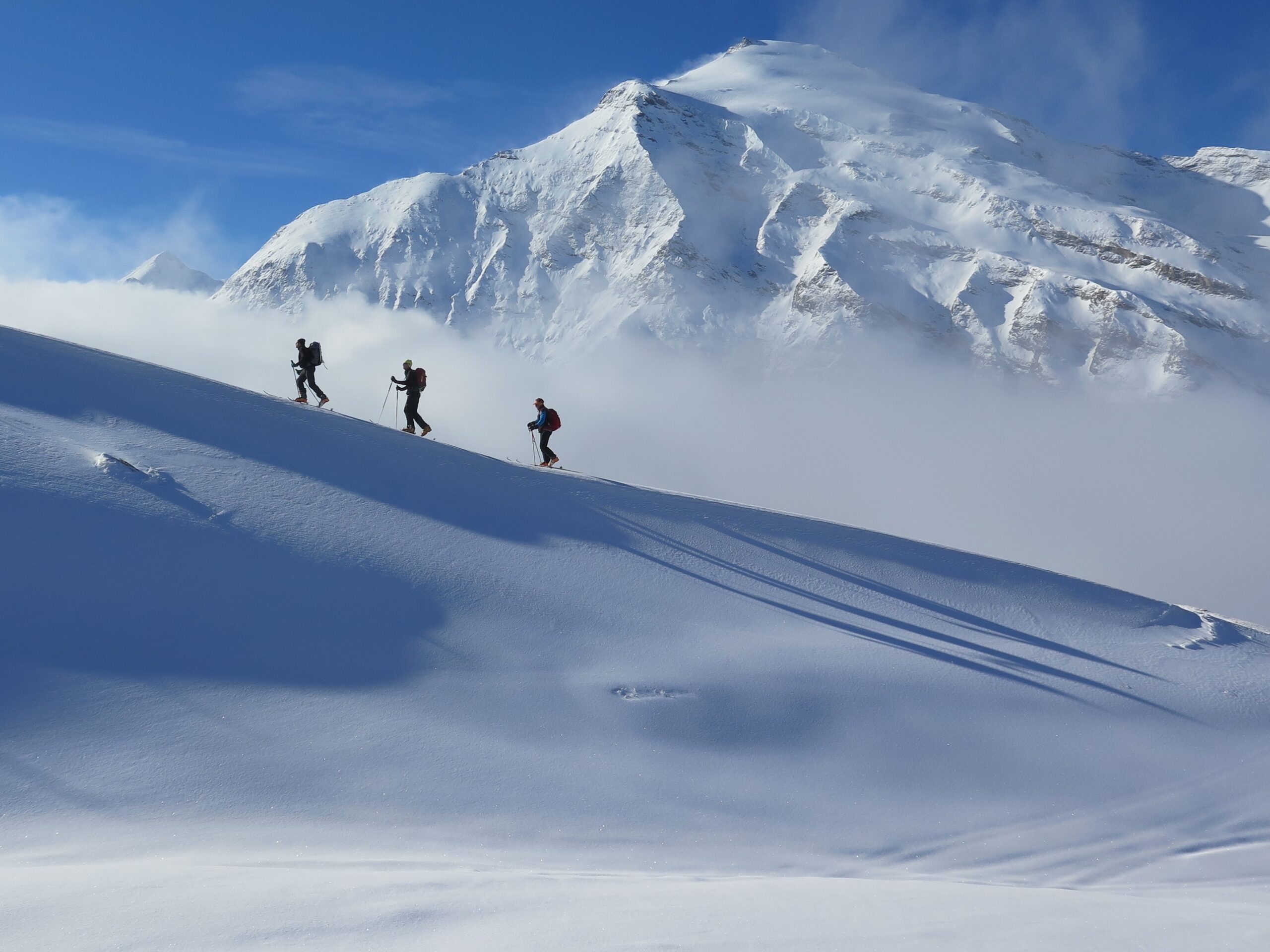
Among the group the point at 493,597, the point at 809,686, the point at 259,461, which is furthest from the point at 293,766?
the point at 259,461

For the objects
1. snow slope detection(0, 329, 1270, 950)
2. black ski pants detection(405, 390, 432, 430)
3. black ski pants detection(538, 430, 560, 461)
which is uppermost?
black ski pants detection(405, 390, 432, 430)

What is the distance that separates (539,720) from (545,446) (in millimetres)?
8948

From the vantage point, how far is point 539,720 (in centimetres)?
873

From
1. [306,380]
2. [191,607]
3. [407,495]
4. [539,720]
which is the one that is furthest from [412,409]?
[539,720]

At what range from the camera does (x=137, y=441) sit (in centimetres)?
1232

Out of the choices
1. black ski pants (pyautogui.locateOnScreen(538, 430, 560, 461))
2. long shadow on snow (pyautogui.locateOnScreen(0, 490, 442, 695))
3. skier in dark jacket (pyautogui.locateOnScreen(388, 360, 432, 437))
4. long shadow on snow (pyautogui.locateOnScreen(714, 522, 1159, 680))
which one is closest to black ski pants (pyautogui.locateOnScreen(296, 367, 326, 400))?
skier in dark jacket (pyautogui.locateOnScreen(388, 360, 432, 437))

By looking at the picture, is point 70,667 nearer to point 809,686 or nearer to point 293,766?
point 293,766

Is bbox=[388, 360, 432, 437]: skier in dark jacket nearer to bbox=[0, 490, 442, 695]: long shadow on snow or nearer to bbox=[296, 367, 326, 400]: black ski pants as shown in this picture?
bbox=[296, 367, 326, 400]: black ski pants

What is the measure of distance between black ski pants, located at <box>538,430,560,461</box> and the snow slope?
2.82 meters

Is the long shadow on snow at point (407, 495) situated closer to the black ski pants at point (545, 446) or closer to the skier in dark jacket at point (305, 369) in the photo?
the skier in dark jacket at point (305, 369)

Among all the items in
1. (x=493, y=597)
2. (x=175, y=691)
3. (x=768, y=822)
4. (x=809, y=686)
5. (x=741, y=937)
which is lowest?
(x=741, y=937)

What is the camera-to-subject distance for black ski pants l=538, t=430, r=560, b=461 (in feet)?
55.1

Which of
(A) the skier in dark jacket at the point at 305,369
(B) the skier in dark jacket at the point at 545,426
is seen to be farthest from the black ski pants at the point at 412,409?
(B) the skier in dark jacket at the point at 545,426

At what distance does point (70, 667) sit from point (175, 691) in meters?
1.00
